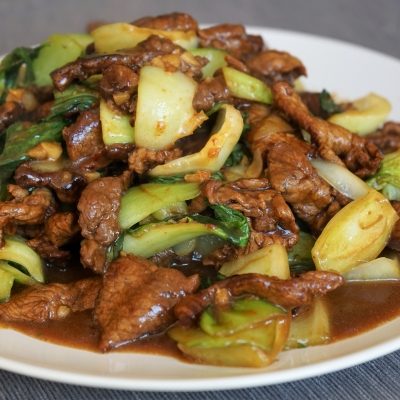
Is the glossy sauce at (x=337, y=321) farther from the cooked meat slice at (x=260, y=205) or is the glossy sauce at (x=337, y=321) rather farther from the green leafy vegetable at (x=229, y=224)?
the green leafy vegetable at (x=229, y=224)

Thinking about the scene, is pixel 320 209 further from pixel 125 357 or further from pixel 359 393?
pixel 125 357

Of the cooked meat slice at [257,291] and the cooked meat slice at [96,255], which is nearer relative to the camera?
the cooked meat slice at [257,291]

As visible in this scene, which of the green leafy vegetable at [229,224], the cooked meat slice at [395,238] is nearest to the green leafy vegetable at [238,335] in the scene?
the green leafy vegetable at [229,224]

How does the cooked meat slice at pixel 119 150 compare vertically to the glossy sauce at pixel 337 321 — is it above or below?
above

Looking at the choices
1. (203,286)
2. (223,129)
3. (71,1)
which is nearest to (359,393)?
(203,286)

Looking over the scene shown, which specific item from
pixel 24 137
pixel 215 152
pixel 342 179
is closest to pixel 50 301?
pixel 24 137

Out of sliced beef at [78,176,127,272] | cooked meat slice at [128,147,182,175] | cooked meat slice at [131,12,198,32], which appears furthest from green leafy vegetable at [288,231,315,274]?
cooked meat slice at [131,12,198,32]
